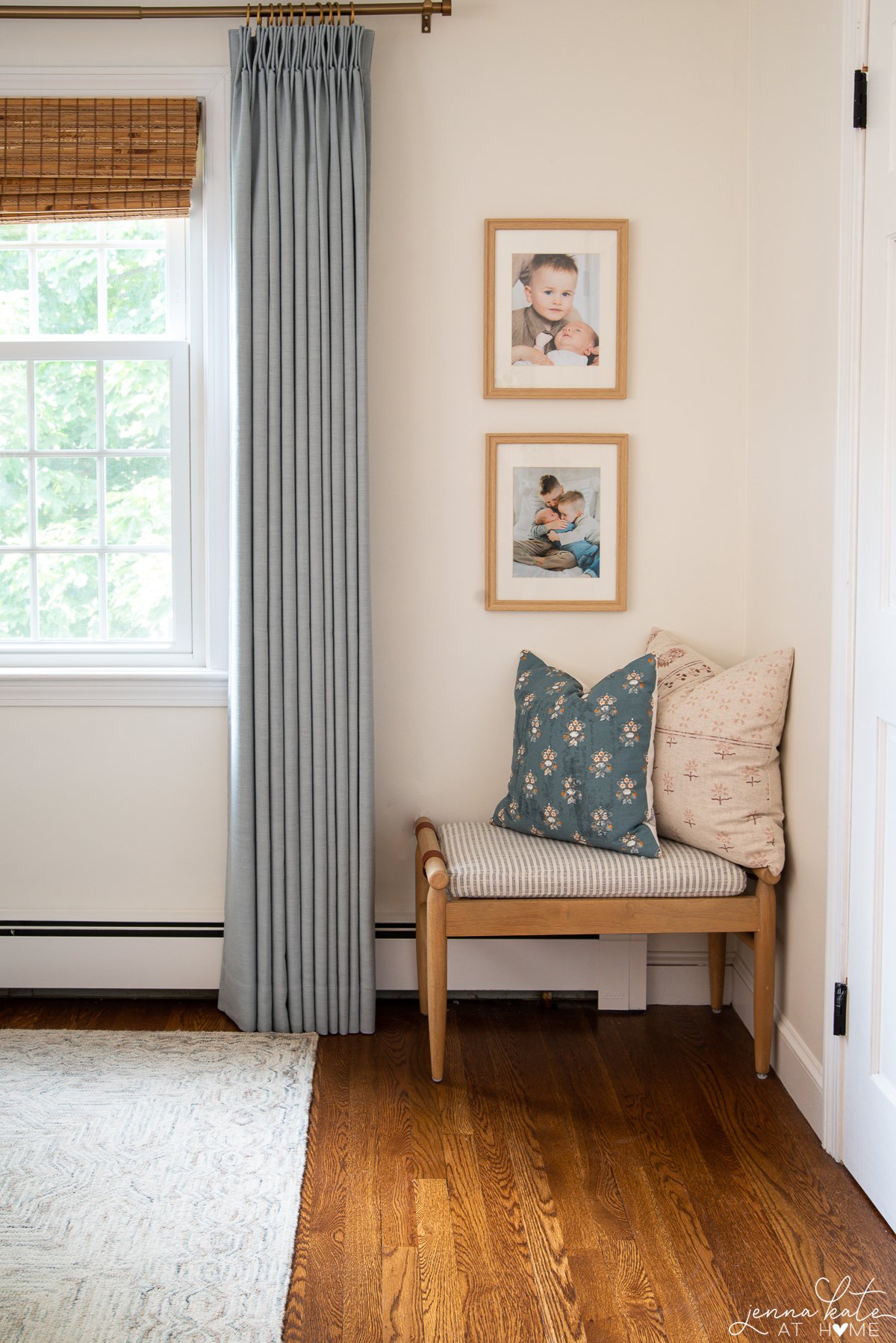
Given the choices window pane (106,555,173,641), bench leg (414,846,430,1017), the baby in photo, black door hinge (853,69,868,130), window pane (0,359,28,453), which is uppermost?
black door hinge (853,69,868,130)

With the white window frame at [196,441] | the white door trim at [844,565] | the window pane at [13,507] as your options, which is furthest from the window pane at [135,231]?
the white door trim at [844,565]

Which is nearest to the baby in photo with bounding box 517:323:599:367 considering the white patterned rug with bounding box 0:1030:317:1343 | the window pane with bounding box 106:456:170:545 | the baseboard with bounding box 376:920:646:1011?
the window pane with bounding box 106:456:170:545

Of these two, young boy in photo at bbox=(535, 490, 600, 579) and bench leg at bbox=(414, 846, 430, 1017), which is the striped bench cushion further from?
young boy in photo at bbox=(535, 490, 600, 579)

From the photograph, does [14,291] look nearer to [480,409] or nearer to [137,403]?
[137,403]

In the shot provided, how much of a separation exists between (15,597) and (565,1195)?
2.07m

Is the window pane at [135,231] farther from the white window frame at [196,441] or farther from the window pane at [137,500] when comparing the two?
the window pane at [137,500]

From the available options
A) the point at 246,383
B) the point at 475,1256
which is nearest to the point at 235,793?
the point at 246,383

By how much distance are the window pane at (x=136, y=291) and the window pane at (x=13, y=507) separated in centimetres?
49

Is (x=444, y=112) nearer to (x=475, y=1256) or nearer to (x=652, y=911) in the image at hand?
(x=652, y=911)

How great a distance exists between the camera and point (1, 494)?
9.60 feet

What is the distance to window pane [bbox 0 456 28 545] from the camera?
292cm

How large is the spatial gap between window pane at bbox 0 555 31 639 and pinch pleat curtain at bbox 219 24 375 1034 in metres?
0.67

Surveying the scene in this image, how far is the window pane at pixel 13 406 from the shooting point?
9.47 ft

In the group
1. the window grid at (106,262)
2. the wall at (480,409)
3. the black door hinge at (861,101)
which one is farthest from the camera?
the window grid at (106,262)
